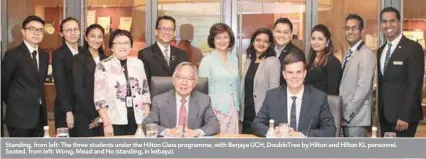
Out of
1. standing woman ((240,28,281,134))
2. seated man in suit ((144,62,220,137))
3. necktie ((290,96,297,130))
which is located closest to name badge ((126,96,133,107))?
seated man in suit ((144,62,220,137))

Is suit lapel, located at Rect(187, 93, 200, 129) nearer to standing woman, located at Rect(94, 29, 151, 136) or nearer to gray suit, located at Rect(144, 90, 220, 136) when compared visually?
gray suit, located at Rect(144, 90, 220, 136)

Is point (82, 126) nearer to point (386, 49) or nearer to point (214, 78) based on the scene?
point (214, 78)

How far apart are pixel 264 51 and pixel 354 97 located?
748mm

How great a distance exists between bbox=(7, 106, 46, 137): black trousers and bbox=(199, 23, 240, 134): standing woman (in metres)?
1.24

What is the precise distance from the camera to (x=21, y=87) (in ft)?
14.7

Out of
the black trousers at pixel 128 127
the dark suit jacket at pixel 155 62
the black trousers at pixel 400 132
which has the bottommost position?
the black trousers at pixel 400 132

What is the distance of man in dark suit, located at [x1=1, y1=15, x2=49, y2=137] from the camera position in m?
4.45

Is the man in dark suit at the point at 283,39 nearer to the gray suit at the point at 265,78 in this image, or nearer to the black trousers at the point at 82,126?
the gray suit at the point at 265,78

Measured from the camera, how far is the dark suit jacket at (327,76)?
4512 millimetres

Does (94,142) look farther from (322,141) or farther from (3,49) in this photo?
(3,49)

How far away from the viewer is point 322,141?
2.29 m

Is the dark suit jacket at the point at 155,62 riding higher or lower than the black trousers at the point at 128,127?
higher

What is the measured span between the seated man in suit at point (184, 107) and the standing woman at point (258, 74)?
88 centimetres

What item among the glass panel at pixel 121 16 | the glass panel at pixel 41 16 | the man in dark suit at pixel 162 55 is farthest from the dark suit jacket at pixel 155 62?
the glass panel at pixel 41 16
